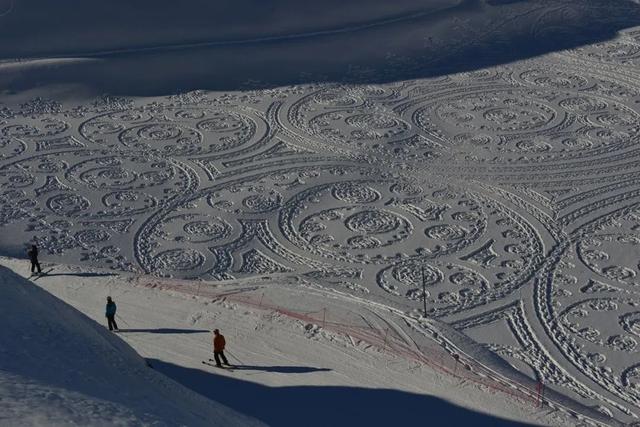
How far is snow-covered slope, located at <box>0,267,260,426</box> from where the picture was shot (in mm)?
9031

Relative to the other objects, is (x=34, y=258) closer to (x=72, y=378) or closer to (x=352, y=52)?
(x=72, y=378)

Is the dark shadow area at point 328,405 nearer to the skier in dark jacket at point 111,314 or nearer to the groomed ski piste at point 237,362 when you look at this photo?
the groomed ski piste at point 237,362

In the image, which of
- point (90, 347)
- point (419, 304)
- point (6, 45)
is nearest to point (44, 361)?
point (90, 347)

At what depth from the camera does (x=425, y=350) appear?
15.0 metres

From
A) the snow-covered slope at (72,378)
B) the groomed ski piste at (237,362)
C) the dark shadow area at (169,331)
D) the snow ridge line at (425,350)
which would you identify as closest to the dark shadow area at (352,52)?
the groomed ski piste at (237,362)

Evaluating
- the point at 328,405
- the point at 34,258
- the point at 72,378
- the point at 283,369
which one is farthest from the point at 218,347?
the point at 34,258

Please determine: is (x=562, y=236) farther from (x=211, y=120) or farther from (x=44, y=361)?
(x=44, y=361)

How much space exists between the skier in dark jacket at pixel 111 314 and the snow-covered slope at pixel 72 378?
194cm

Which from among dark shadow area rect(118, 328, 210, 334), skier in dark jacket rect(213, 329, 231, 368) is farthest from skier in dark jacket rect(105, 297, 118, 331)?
skier in dark jacket rect(213, 329, 231, 368)

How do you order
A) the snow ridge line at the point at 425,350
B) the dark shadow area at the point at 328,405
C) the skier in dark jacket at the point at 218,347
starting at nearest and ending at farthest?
1. the dark shadow area at the point at 328,405
2. the skier in dark jacket at the point at 218,347
3. the snow ridge line at the point at 425,350

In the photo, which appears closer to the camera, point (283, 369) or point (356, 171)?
point (283, 369)

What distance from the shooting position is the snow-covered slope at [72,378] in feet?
29.6

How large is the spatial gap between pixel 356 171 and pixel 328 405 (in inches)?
377

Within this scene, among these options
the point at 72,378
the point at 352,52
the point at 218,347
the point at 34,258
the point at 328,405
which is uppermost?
the point at 352,52
